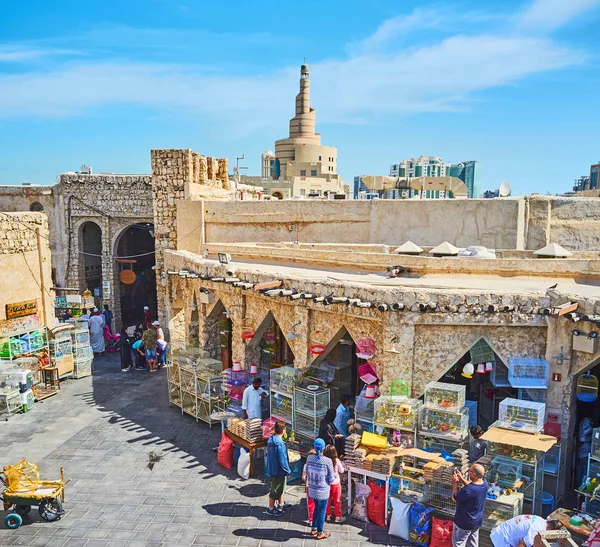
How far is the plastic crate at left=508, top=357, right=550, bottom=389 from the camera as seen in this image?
8789 mm

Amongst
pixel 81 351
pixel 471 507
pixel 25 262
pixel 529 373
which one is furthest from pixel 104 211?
pixel 471 507

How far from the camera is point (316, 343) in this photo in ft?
35.4

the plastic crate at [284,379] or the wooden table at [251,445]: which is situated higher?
the plastic crate at [284,379]

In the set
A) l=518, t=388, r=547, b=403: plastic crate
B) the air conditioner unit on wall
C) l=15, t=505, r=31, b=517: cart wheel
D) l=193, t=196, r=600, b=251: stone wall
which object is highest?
l=193, t=196, r=600, b=251: stone wall

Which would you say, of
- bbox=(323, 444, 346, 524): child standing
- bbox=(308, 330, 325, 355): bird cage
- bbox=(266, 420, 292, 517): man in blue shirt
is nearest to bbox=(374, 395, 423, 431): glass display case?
bbox=(323, 444, 346, 524): child standing

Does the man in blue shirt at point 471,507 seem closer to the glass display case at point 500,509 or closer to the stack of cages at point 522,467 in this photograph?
the glass display case at point 500,509

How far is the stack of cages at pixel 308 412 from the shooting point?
32.0ft

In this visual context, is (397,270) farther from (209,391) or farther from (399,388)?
(209,391)

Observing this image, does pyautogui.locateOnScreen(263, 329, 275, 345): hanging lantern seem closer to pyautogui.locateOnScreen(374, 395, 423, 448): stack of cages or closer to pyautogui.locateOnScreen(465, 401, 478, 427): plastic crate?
pyautogui.locateOnScreen(374, 395, 423, 448): stack of cages

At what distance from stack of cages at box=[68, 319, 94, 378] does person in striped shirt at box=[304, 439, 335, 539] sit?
399 inches

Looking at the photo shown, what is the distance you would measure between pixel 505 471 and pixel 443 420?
112 centimetres

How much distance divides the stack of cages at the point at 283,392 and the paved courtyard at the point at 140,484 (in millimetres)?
1367

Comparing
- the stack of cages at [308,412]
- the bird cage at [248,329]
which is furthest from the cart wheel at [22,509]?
the bird cage at [248,329]

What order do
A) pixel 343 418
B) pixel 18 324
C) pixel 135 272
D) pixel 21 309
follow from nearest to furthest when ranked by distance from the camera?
1. pixel 343 418
2. pixel 18 324
3. pixel 21 309
4. pixel 135 272
